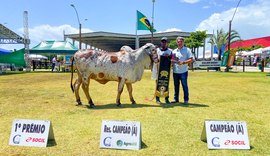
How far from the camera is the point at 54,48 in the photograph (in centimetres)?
3134

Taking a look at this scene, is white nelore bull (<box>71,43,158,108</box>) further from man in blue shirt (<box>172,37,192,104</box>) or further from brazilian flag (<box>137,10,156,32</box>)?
brazilian flag (<box>137,10,156,32</box>)

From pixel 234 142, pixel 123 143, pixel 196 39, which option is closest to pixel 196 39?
pixel 196 39

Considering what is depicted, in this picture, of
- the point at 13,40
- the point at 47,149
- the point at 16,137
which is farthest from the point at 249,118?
the point at 13,40

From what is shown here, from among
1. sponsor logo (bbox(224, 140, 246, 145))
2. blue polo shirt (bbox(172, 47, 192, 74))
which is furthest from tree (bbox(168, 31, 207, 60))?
sponsor logo (bbox(224, 140, 246, 145))

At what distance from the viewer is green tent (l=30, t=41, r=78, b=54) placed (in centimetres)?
3109

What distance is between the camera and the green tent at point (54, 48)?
31.1 meters

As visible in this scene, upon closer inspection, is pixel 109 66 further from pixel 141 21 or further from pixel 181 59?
pixel 141 21

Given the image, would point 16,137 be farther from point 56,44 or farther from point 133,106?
point 56,44

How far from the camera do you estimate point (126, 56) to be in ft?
25.2

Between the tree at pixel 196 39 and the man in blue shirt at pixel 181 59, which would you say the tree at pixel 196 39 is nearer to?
the tree at pixel 196 39

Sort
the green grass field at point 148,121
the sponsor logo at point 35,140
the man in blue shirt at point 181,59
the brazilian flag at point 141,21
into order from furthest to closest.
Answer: the brazilian flag at point 141,21 < the man in blue shirt at point 181,59 < the sponsor logo at point 35,140 < the green grass field at point 148,121

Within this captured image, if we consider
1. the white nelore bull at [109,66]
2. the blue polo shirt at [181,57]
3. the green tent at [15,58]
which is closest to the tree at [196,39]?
the green tent at [15,58]

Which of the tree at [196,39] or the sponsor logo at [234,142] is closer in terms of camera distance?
the sponsor logo at [234,142]

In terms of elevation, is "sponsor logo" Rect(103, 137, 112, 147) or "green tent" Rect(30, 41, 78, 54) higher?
"green tent" Rect(30, 41, 78, 54)
